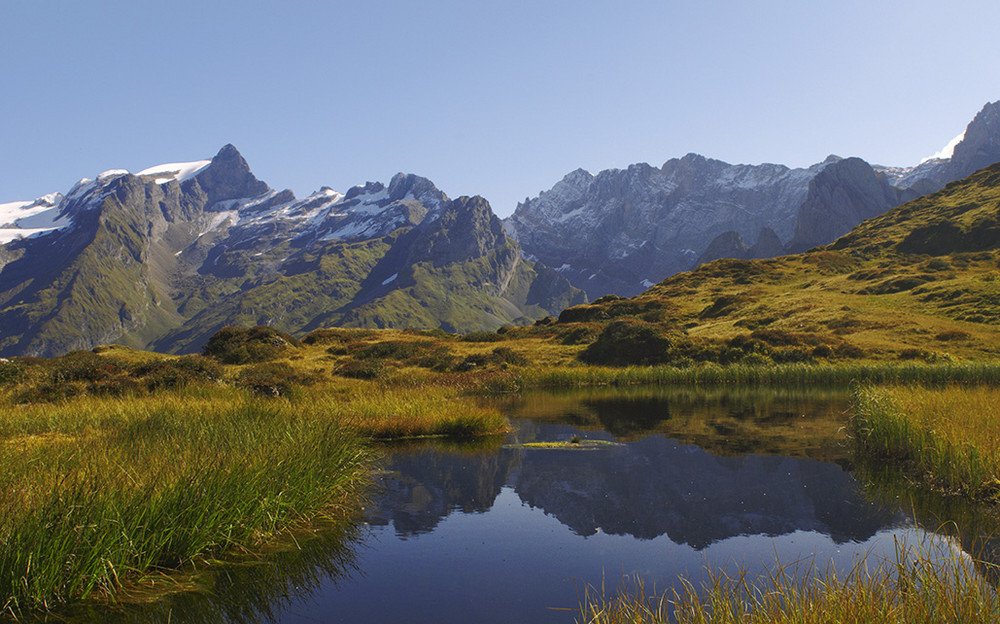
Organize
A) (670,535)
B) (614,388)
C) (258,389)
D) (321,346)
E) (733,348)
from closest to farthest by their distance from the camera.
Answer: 1. (670,535)
2. (258,389)
3. (614,388)
4. (733,348)
5. (321,346)

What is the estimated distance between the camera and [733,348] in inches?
2142

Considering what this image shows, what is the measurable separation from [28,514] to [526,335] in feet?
224

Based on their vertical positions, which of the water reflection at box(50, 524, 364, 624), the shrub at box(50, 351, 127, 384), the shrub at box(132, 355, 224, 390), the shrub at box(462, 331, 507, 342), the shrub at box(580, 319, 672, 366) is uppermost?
the shrub at box(50, 351, 127, 384)

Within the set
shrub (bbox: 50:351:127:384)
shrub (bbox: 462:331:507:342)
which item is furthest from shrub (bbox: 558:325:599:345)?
A: shrub (bbox: 50:351:127:384)

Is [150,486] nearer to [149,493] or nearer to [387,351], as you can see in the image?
[149,493]

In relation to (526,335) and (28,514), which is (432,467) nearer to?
(28,514)

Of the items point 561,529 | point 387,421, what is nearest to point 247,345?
point 387,421

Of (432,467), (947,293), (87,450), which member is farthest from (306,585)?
(947,293)

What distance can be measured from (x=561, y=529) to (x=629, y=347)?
44016mm

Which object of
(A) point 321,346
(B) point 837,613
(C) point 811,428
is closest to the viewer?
(B) point 837,613

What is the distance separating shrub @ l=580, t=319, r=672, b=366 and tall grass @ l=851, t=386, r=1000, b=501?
32.5 meters

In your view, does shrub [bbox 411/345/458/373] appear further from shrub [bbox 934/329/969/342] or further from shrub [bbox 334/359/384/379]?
shrub [bbox 934/329/969/342]

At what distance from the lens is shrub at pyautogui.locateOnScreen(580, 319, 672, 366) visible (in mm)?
55219

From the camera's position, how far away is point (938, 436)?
15898mm
